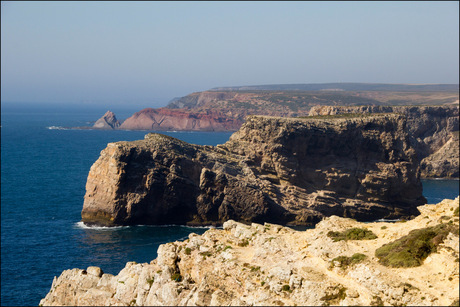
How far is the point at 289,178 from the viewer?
105 m

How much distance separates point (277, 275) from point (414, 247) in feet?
26.1

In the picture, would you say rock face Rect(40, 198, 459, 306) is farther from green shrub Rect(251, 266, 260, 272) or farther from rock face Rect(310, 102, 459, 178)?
rock face Rect(310, 102, 459, 178)

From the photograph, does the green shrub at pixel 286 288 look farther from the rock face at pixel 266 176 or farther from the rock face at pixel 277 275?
the rock face at pixel 266 176

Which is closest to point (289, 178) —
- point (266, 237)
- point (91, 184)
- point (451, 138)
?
point (91, 184)

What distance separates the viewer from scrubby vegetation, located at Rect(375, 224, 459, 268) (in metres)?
30.5

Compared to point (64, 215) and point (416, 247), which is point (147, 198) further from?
point (416, 247)

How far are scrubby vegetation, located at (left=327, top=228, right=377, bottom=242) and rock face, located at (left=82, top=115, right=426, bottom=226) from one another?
58.5m

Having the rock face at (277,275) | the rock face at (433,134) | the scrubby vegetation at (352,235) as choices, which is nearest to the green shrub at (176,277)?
the rock face at (277,275)

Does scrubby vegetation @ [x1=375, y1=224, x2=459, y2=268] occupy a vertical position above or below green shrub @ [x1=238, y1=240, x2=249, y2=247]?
above

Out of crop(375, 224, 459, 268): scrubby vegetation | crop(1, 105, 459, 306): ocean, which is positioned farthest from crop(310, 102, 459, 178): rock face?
crop(375, 224, 459, 268): scrubby vegetation

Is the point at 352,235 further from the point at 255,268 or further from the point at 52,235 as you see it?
the point at 52,235

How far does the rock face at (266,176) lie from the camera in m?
95.1

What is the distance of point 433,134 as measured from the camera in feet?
560

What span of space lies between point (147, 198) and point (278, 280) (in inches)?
2551
